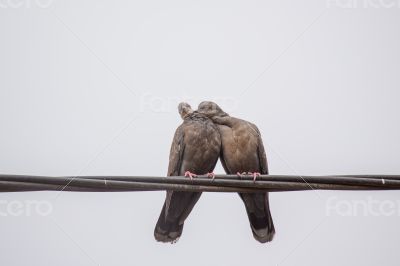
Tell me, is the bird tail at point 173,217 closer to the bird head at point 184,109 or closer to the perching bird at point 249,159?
the perching bird at point 249,159

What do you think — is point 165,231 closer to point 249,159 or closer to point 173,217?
→ point 173,217

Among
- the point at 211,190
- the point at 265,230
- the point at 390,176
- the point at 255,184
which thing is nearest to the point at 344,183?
the point at 390,176

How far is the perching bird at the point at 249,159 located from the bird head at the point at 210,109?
0.31 feet

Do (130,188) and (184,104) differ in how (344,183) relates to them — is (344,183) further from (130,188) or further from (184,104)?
(184,104)

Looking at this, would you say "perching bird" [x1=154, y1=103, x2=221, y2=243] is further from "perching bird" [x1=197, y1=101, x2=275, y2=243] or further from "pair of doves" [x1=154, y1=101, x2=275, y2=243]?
"perching bird" [x1=197, y1=101, x2=275, y2=243]

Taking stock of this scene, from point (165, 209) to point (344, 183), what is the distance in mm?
2581

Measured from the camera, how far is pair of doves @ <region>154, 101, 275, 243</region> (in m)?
5.78

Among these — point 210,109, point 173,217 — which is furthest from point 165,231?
point 210,109

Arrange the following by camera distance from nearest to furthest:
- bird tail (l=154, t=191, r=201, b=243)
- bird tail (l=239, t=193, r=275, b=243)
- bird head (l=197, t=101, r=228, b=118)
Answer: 1. bird tail (l=154, t=191, r=201, b=243)
2. bird tail (l=239, t=193, r=275, b=243)
3. bird head (l=197, t=101, r=228, b=118)

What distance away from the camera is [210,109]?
6453mm

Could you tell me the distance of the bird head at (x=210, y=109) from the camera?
6.41m

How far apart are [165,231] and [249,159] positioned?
1.08m

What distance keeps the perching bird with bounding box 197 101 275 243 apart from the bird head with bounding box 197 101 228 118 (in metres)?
0.09

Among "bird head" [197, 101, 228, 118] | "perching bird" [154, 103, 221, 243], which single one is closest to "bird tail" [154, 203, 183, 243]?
"perching bird" [154, 103, 221, 243]
